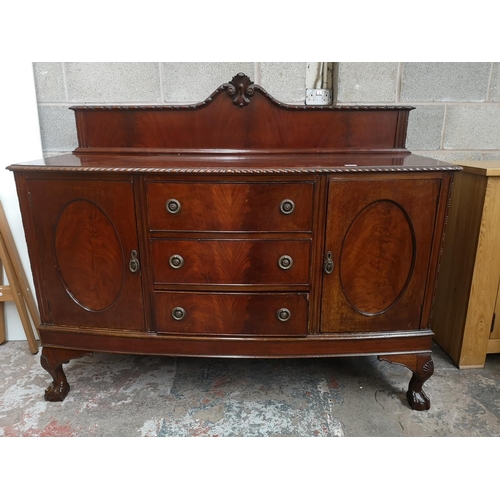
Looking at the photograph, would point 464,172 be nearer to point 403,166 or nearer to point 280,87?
point 403,166

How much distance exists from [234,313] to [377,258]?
586 millimetres

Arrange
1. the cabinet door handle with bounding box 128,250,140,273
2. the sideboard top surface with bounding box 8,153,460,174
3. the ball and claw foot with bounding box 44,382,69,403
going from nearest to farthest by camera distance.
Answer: the sideboard top surface with bounding box 8,153,460,174, the cabinet door handle with bounding box 128,250,140,273, the ball and claw foot with bounding box 44,382,69,403

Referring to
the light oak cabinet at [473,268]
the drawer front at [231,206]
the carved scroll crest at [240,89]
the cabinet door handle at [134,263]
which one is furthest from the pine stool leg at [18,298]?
the light oak cabinet at [473,268]

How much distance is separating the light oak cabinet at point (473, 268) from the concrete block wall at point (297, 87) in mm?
324

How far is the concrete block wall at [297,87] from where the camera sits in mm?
2008

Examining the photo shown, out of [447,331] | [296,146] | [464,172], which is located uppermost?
[296,146]

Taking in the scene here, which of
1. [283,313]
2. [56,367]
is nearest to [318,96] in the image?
[283,313]

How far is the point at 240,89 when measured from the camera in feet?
5.63

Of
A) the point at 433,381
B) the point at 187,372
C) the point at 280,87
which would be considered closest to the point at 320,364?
the point at 433,381

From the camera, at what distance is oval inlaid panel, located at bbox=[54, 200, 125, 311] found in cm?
152

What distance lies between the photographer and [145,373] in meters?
1.95

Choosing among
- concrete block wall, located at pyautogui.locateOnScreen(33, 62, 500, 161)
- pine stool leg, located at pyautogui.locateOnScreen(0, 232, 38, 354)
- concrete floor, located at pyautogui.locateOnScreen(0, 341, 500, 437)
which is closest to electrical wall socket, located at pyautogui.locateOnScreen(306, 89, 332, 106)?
concrete block wall, located at pyautogui.locateOnScreen(33, 62, 500, 161)

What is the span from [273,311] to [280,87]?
1163 millimetres

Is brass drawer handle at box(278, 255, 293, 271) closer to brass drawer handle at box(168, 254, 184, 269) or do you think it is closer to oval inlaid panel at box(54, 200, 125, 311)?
brass drawer handle at box(168, 254, 184, 269)
